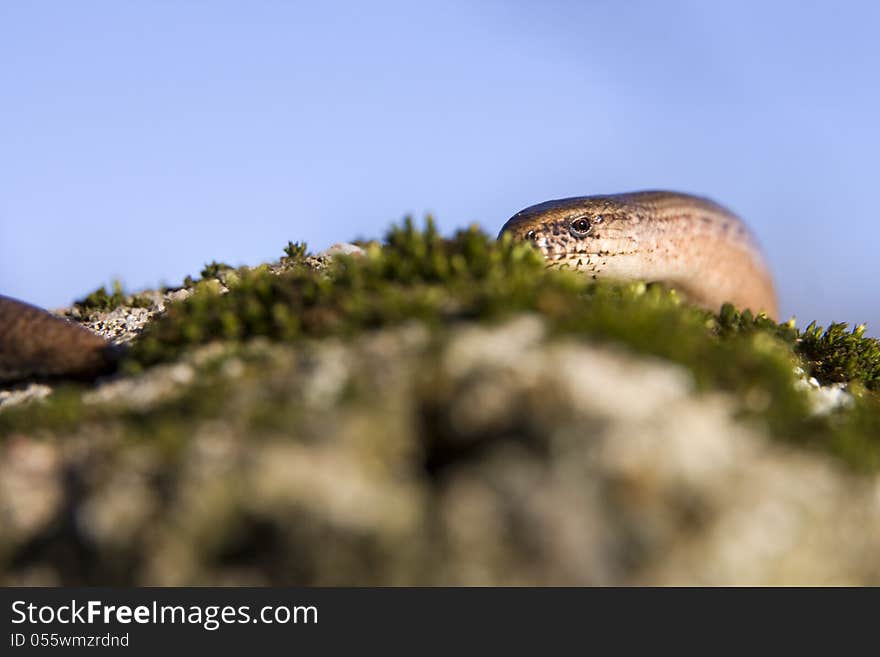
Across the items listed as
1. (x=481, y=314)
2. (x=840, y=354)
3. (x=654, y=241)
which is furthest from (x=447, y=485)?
(x=654, y=241)

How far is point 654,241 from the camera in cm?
1323

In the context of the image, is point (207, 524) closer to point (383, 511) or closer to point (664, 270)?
point (383, 511)

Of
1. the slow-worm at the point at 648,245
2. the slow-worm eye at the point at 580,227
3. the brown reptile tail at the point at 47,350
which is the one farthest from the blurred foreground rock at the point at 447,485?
the slow-worm eye at the point at 580,227

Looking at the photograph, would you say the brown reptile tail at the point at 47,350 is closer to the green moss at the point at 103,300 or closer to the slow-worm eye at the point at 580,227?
the green moss at the point at 103,300

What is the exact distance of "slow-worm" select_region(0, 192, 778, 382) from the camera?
1220 centimetres

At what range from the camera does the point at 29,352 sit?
8336mm

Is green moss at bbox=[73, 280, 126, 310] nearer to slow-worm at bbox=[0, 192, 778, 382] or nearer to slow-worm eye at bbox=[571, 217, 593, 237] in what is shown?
slow-worm at bbox=[0, 192, 778, 382]

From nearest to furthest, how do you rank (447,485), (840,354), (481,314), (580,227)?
(447,485), (481,314), (840,354), (580,227)

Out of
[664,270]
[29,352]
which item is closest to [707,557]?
[29,352]

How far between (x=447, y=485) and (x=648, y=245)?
9334 millimetres

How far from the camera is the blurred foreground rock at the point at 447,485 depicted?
4355 millimetres

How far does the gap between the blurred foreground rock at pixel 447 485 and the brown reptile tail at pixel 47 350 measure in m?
2.58

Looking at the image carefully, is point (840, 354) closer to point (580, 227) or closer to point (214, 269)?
point (580, 227)

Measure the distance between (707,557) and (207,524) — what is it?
273cm
